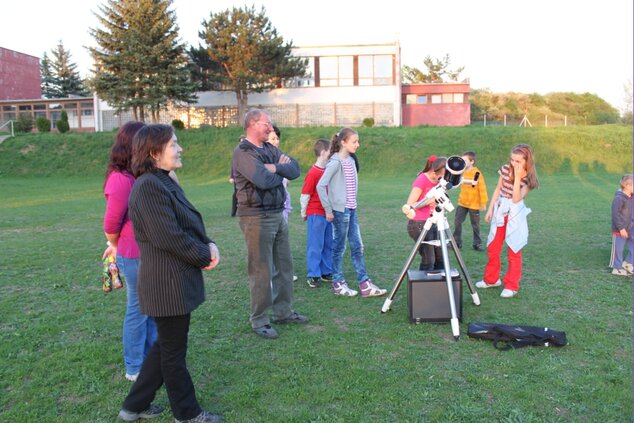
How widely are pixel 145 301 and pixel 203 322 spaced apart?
2.37 metres

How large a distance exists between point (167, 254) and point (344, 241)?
346 centimetres

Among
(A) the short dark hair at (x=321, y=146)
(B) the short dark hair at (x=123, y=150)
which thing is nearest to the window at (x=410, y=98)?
(A) the short dark hair at (x=321, y=146)

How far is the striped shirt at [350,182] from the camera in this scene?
6.51 m

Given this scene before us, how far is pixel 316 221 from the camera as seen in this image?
7172mm

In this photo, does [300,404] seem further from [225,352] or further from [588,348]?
[588,348]

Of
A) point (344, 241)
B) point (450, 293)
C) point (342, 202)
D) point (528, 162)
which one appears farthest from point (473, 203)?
point (450, 293)

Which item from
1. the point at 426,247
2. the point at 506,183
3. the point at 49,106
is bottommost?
the point at 426,247

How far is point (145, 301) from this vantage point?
10.9 feet

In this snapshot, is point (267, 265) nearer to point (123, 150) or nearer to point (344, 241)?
point (344, 241)

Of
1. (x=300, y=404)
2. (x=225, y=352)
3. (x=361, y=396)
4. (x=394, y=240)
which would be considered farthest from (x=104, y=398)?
(x=394, y=240)

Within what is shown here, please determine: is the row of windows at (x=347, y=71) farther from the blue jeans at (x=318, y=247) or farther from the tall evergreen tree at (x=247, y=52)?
the blue jeans at (x=318, y=247)

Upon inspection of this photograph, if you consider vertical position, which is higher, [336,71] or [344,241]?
[336,71]

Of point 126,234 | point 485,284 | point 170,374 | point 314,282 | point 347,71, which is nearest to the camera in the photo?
point 170,374

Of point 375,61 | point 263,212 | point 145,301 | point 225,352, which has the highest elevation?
point 375,61
